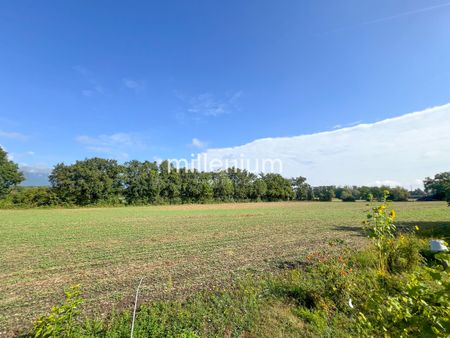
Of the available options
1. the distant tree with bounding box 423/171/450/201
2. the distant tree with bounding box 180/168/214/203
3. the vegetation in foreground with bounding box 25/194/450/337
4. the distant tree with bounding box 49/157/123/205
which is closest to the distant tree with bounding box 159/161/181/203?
the distant tree with bounding box 180/168/214/203

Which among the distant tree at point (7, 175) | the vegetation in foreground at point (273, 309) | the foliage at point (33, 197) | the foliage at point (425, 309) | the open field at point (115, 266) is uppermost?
the distant tree at point (7, 175)

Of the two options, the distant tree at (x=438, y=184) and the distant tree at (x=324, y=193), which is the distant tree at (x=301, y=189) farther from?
the distant tree at (x=438, y=184)

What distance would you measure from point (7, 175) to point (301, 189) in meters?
85.6

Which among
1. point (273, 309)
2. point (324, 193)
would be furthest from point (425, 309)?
point (324, 193)

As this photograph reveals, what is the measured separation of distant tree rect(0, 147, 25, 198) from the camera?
152 ft

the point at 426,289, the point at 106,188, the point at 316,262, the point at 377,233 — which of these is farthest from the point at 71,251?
the point at 106,188

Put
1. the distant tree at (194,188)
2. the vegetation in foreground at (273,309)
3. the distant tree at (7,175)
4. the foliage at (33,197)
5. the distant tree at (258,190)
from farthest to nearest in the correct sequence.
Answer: the distant tree at (258,190), the distant tree at (194,188), the distant tree at (7,175), the foliage at (33,197), the vegetation in foreground at (273,309)

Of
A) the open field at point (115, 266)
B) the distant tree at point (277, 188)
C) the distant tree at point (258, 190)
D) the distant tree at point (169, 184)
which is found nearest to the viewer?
the open field at point (115, 266)

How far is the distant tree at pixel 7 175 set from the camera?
1818 inches

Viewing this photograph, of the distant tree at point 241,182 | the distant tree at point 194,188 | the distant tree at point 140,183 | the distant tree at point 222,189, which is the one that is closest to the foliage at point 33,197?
the distant tree at point 140,183

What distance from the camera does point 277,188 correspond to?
78938mm

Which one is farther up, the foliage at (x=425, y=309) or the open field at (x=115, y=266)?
A: the foliage at (x=425, y=309)

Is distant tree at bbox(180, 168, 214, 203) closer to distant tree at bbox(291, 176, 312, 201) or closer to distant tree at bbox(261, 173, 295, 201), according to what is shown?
distant tree at bbox(261, 173, 295, 201)

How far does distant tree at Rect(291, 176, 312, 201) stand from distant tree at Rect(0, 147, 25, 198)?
81962 mm
